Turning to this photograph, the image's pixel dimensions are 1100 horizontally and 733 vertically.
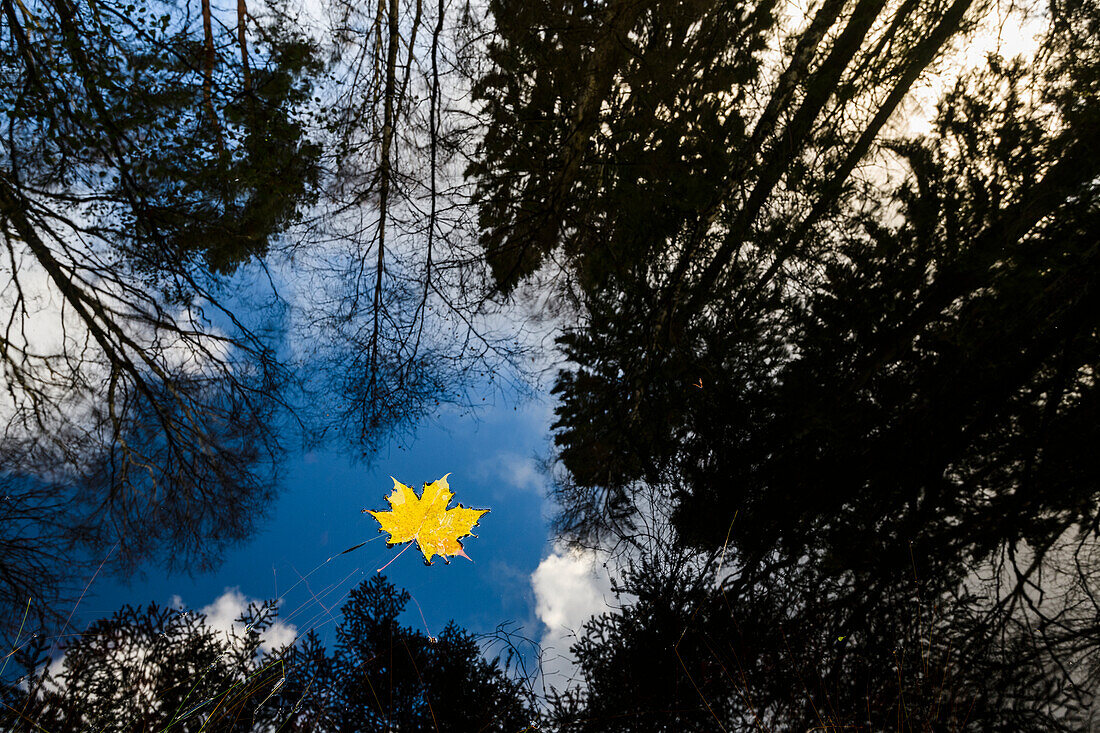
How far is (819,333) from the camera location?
9.93ft

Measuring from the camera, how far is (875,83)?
345cm

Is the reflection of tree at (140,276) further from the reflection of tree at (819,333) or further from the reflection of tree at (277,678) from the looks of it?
the reflection of tree at (819,333)

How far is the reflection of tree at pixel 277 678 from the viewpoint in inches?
81.7

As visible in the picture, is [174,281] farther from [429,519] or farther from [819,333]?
[819,333]

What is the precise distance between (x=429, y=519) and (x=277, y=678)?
107 cm

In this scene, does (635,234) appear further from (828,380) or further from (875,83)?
(875,83)

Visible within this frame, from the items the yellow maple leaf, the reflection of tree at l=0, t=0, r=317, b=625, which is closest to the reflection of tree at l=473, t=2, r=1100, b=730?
the yellow maple leaf

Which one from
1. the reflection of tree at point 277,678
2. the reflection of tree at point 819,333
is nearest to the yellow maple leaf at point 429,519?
the reflection of tree at point 277,678

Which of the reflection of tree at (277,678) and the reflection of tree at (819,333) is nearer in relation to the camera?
the reflection of tree at (277,678)

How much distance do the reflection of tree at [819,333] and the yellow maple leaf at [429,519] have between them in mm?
622

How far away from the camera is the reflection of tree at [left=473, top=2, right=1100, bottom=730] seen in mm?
2342

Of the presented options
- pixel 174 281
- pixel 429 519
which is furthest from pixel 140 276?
pixel 429 519

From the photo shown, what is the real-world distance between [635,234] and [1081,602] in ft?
10.4

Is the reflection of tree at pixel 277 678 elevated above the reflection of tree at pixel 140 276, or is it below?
below
